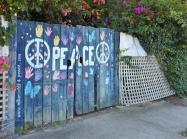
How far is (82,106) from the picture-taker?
25.2 feet

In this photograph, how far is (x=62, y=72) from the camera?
281 inches

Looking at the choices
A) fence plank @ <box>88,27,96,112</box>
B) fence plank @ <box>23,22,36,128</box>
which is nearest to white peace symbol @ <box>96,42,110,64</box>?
fence plank @ <box>88,27,96,112</box>

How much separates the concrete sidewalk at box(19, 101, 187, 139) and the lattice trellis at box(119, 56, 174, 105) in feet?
1.31

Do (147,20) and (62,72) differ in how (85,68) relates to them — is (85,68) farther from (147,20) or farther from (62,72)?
(147,20)

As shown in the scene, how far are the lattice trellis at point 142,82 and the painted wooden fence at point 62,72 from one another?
1.02ft

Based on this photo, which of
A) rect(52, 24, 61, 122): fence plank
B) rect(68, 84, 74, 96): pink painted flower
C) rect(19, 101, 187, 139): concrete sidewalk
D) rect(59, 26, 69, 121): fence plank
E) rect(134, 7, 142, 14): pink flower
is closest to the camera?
rect(19, 101, 187, 139): concrete sidewalk

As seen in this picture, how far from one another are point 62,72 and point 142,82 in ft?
9.51

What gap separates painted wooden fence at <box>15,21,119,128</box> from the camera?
6.36m

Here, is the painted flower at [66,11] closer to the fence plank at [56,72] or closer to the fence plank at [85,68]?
the fence plank at [85,68]

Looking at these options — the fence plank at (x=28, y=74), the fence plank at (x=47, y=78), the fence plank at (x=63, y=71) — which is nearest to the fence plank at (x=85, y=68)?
the fence plank at (x=63, y=71)

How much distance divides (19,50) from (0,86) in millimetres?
709

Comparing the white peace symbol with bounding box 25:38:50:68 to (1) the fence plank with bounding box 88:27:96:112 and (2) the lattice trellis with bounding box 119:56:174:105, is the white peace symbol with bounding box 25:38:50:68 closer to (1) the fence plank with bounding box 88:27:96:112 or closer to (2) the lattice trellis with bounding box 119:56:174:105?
(1) the fence plank with bounding box 88:27:96:112

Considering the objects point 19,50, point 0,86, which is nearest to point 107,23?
point 19,50

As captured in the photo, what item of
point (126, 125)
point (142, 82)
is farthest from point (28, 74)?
point (142, 82)
